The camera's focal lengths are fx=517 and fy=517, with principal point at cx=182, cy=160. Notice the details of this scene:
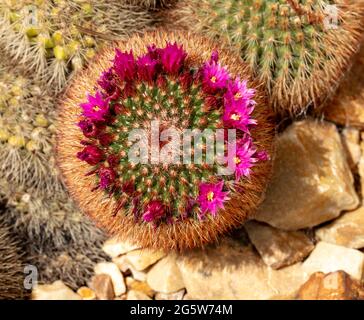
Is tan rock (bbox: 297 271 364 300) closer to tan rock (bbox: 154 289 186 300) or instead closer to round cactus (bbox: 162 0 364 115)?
tan rock (bbox: 154 289 186 300)

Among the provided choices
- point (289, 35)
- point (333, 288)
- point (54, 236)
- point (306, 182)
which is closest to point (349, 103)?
point (306, 182)

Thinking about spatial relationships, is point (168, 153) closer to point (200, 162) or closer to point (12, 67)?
point (200, 162)

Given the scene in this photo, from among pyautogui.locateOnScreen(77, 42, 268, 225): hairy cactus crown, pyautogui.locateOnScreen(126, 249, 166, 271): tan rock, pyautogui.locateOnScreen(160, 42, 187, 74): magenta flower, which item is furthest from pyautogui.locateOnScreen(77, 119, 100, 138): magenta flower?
pyautogui.locateOnScreen(126, 249, 166, 271): tan rock

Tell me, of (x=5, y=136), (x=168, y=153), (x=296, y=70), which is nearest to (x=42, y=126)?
(x=5, y=136)

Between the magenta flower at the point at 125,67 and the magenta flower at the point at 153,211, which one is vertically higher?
the magenta flower at the point at 125,67

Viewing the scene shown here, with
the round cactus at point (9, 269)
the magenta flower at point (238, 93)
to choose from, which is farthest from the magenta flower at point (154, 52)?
the round cactus at point (9, 269)

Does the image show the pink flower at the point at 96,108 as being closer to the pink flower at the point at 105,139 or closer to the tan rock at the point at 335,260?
the pink flower at the point at 105,139
